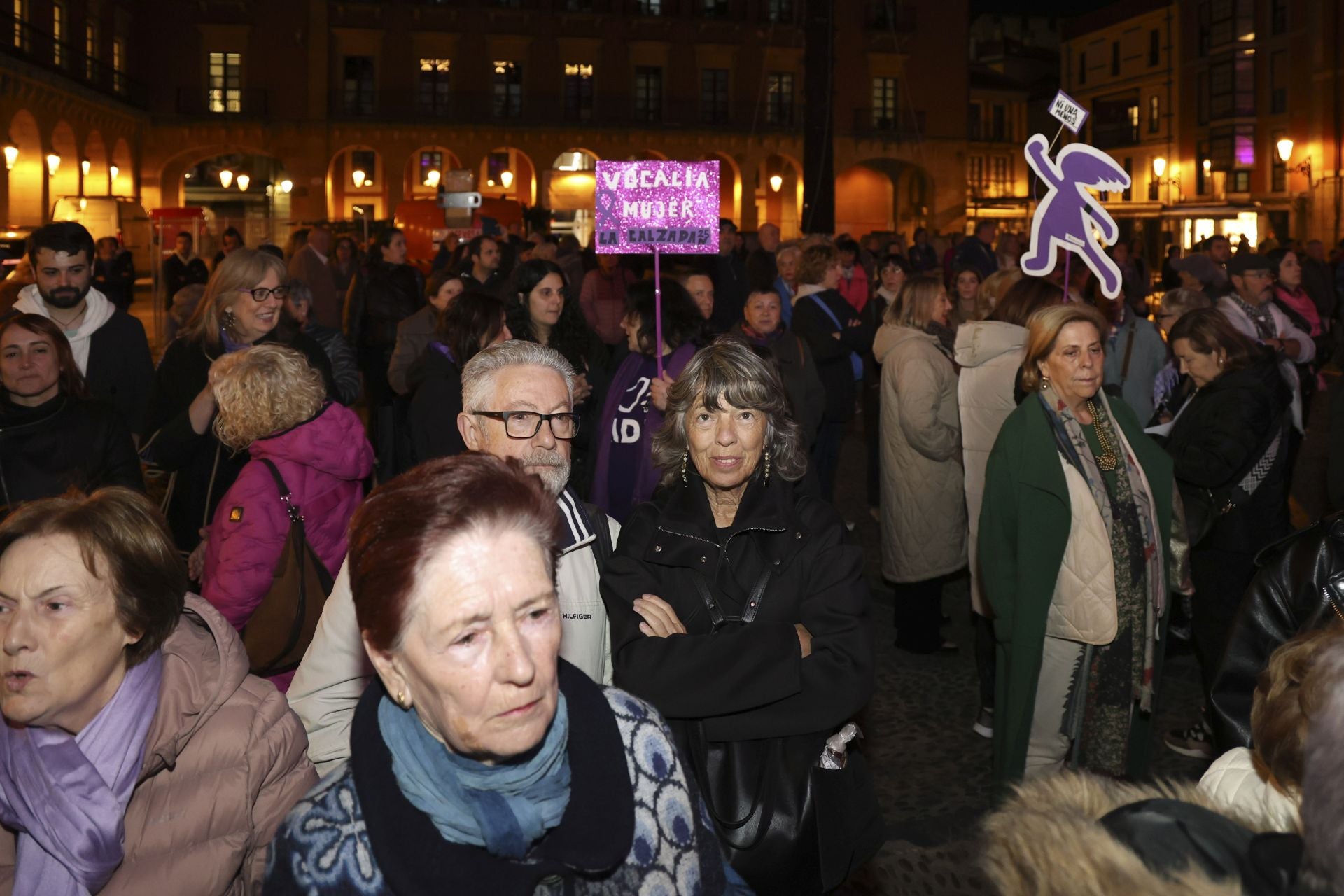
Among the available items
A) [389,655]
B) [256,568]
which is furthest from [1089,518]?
[389,655]

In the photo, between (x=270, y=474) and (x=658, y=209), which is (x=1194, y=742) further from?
(x=270, y=474)

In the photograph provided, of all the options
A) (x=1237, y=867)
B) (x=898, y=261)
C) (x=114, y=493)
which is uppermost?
(x=898, y=261)

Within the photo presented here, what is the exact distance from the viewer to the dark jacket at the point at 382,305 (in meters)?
9.40

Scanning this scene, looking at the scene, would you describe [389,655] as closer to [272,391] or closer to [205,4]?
[272,391]

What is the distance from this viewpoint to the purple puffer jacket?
3.41 meters

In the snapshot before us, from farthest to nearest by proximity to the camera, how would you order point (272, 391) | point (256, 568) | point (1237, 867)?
point (272, 391) < point (256, 568) < point (1237, 867)

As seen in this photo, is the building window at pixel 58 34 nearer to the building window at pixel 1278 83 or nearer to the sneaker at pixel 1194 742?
the sneaker at pixel 1194 742

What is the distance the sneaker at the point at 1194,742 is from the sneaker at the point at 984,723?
2.17 ft

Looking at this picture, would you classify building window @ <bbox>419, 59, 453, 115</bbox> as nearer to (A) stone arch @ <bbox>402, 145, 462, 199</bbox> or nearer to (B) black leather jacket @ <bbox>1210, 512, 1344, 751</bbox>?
(A) stone arch @ <bbox>402, 145, 462, 199</bbox>

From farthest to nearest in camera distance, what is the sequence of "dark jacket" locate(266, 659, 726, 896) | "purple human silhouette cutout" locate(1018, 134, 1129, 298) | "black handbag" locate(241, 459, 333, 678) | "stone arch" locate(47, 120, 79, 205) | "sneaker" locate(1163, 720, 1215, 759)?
"stone arch" locate(47, 120, 79, 205) → "purple human silhouette cutout" locate(1018, 134, 1129, 298) → "sneaker" locate(1163, 720, 1215, 759) → "black handbag" locate(241, 459, 333, 678) → "dark jacket" locate(266, 659, 726, 896)

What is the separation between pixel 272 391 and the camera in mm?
3652

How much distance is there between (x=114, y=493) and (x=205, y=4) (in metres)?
42.9

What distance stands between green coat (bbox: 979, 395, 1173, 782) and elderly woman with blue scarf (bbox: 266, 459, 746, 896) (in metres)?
2.34

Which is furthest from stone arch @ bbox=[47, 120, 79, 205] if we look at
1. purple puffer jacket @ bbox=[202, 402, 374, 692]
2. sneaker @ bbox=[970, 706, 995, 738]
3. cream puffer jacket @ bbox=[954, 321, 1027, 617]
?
sneaker @ bbox=[970, 706, 995, 738]
